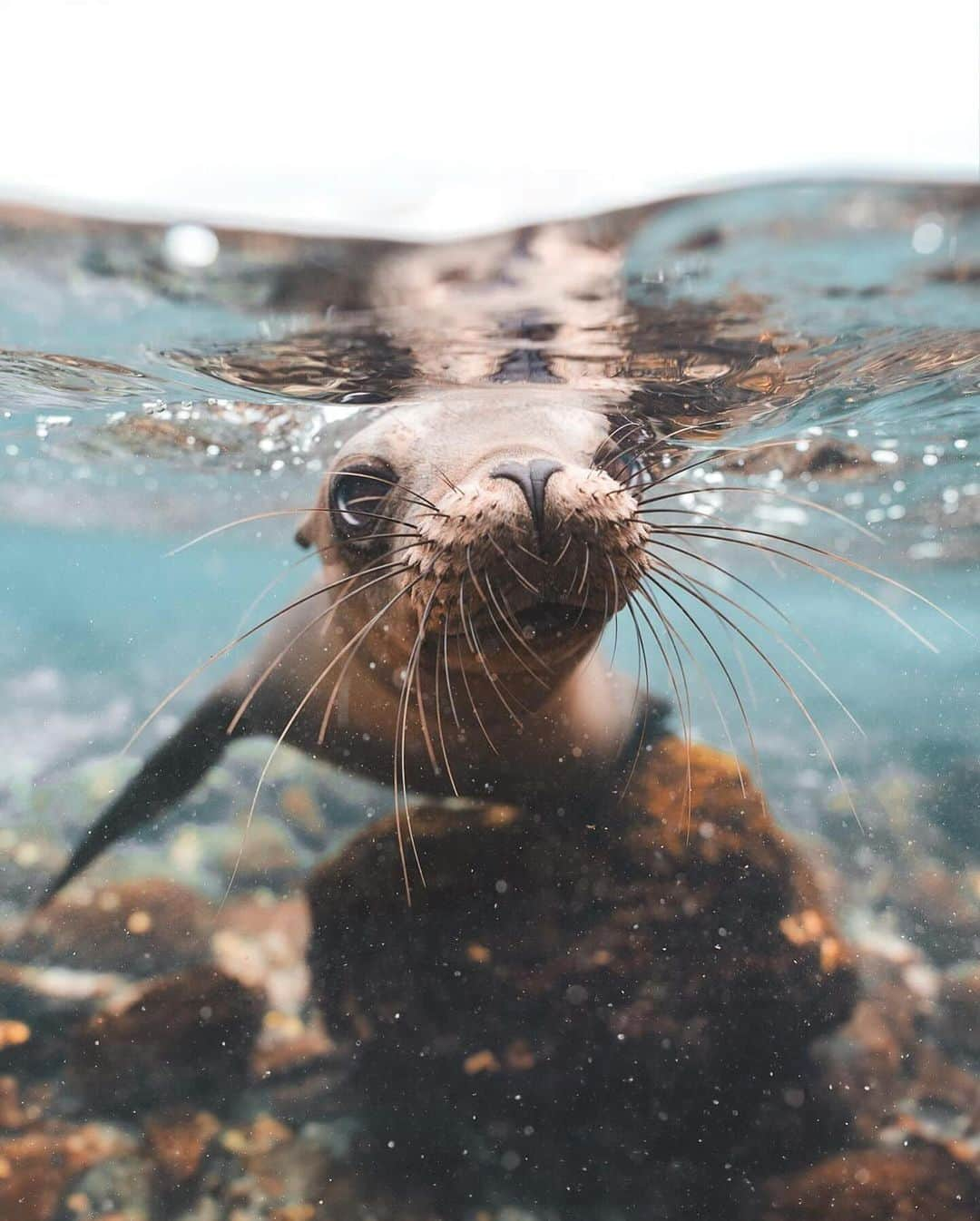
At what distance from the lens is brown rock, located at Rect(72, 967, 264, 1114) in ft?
10.9

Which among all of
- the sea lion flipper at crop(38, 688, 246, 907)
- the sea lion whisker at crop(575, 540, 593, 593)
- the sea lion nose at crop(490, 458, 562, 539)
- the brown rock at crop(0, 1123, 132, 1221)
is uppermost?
the sea lion nose at crop(490, 458, 562, 539)

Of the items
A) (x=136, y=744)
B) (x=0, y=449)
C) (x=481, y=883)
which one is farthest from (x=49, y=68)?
(x=0, y=449)

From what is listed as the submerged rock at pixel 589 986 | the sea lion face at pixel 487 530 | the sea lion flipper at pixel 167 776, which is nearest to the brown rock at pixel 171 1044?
the submerged rock at pixel 589 986

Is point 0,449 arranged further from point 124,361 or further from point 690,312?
point 690,312

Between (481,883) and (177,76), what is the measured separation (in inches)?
118

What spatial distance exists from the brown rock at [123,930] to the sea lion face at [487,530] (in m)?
1.67

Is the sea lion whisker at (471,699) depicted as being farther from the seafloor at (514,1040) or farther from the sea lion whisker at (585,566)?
the sea lion whisker at (585,566)

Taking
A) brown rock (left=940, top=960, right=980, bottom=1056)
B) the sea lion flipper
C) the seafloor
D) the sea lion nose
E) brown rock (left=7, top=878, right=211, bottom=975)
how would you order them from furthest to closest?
the sea lion flipper → brown rock (left=7, top=878, right=211, bottom=975) → brown rock (left=940, top=960, right=980, bottom=1056) → the seafloor → the sea lion nose

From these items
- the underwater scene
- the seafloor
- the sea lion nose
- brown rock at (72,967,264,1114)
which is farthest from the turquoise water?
brown rock at (72,967,264,1114)

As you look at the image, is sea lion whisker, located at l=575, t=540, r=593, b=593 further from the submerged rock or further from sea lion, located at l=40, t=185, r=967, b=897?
the submerged rock

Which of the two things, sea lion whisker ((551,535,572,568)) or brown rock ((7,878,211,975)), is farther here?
brown rock ((7,878,211,975))

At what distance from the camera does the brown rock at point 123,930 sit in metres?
3.79

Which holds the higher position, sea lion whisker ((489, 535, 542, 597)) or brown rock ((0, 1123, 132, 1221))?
sea lion whisker ((489, 535, 542, 597))

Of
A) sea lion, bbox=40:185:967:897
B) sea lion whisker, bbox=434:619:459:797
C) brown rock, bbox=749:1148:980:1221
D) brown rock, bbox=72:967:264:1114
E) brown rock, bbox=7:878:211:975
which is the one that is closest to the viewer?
sea lion, bbox=40:185:967:897
